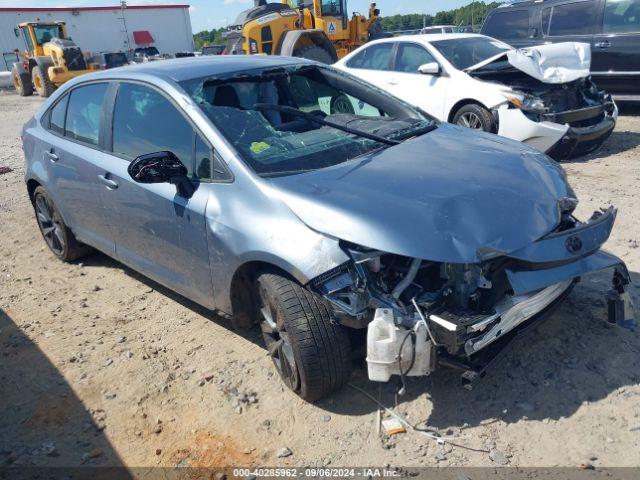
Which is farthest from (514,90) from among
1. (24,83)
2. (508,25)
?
(24,83)

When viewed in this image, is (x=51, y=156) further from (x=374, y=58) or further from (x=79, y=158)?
(x=374, y=58)

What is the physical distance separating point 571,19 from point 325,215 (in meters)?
8.64

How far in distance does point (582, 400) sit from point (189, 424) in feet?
6.72

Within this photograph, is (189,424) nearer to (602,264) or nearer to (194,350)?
(194,350)

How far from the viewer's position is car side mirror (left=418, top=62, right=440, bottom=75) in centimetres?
758

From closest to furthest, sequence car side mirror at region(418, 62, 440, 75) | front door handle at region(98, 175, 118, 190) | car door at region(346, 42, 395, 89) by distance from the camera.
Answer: front door handle at region(98, 175, 118, 190)
car side mirror at region(418, 62, 440, 75)
car door at region(346, 42, 395, 89)

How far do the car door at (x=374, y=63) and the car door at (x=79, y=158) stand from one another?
192 inches

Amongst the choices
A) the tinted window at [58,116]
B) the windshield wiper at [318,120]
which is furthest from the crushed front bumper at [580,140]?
the tinted window at [58,116]

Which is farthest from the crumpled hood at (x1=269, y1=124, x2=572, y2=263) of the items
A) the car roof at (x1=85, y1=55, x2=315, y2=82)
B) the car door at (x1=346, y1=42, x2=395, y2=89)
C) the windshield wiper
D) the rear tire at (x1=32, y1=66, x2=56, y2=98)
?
the rear tire at (x1=32, y1=66, x2=56, y2=98)

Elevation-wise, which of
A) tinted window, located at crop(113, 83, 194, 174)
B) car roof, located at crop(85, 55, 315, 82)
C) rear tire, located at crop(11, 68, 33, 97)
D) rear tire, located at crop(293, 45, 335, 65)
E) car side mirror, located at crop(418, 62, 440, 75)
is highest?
car roof, located at crop(85, 55, 315, 82)

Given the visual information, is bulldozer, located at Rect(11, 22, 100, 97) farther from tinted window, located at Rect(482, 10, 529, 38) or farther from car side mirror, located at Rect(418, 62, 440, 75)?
car side mirror, located at Rect(418, 62, 440, 75)

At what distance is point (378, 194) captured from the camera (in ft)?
9.07

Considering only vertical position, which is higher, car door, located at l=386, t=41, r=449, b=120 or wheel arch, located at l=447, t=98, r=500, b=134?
car door, located at l=386, t=41, r=449, b=120

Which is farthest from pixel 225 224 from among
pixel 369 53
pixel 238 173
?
pixel 369 53
